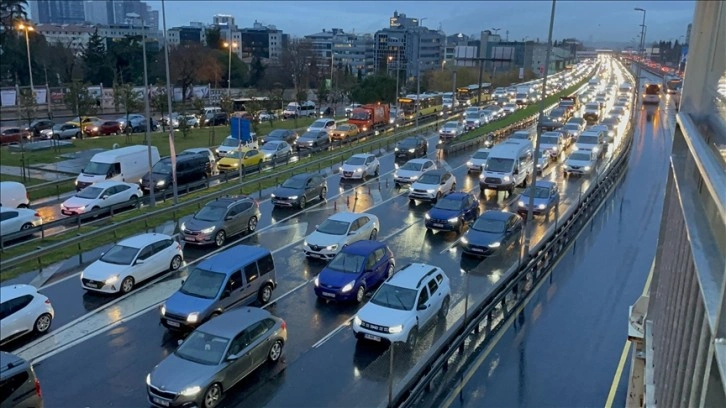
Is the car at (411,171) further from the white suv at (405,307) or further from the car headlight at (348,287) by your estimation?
the white suv at (405,307)

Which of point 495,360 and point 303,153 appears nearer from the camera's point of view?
point 495,360

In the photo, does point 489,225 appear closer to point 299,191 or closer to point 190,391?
point 299,191

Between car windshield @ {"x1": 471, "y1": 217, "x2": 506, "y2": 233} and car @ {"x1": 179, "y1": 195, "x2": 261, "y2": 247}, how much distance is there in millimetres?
8417

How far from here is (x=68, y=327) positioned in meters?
15.2

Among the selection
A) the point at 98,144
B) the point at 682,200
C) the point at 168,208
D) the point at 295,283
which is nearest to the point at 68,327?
the point at 295,283

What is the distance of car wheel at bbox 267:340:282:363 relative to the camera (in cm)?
1334

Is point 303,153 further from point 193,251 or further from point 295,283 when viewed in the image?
point 295,283

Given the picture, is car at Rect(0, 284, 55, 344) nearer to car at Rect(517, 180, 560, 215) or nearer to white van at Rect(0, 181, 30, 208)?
white van at Rect(0, 181, 30, 208)

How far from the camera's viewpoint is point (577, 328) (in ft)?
51.9

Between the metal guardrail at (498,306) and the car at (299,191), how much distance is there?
1063cm

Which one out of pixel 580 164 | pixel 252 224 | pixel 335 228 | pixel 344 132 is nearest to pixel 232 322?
pixel 335 228

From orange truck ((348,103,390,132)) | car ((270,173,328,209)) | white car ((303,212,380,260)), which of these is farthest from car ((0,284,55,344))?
orange truck ((348,103,390,132))

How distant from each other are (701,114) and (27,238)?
73.7 ft

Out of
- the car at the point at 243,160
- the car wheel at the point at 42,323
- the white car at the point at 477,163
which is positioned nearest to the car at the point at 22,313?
the car wheel at the point at 42,323
